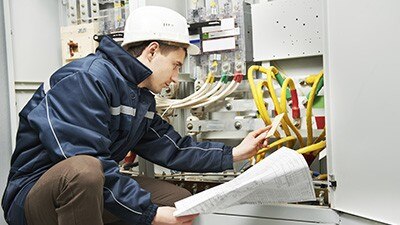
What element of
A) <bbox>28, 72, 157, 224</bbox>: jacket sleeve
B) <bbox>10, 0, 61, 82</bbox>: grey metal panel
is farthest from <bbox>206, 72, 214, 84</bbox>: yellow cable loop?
<bbox>10, 0, 61, 82</bbox>: grey metal panel

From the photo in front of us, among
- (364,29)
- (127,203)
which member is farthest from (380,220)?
(127,203)

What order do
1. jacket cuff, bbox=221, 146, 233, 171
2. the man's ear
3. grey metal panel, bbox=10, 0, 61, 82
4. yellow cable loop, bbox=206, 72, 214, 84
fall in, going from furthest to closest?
1. grey metal panel, bbox=10, 0, 61, 82
2. yellow cable loop, bbox=206, 72, 214, 84
3. jacket cuff, bbox=221, 146, 233, 171
4. the man's ear

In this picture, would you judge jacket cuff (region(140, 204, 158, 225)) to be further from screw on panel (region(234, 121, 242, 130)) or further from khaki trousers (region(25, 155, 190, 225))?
screw on panel (region(234, 121, 242, 130))

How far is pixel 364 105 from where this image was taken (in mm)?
1090

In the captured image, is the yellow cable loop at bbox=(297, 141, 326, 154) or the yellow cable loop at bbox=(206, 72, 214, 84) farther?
the yellow cable loop at bbox=(206, 72, 214, 84)

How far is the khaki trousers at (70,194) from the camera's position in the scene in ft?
3.55

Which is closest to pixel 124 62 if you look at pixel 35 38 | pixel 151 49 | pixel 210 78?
pixel 151 49

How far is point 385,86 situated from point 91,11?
1.68 metres

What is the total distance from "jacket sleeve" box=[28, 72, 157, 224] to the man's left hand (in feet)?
1.55

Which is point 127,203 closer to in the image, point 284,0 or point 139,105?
point 139,105

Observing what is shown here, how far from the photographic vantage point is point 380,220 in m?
1.06

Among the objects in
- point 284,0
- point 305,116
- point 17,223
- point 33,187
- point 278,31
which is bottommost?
point 17,223

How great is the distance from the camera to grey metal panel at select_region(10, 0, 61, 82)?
2.16 m

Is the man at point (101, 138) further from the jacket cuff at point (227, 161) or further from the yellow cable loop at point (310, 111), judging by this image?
the yellow cable loop at point (310, 111)
